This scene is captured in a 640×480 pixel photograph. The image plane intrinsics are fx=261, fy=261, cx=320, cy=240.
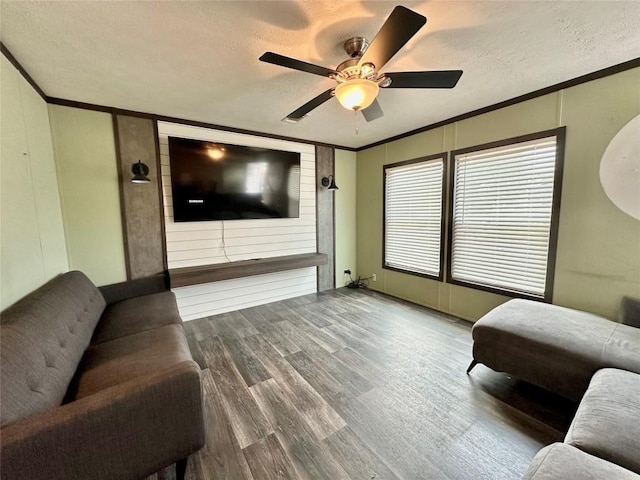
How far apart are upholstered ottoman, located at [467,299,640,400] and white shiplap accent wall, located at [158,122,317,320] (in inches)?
105

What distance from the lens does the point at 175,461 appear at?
1260 mm

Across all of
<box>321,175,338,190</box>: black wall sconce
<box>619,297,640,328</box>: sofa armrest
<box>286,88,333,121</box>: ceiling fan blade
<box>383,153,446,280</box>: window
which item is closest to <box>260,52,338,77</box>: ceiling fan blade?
<box>286,88,333,121</box>: ceiling fan blade

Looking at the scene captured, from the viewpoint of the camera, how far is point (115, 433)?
3.58 ft

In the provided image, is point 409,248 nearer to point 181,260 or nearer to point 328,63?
point 328,63

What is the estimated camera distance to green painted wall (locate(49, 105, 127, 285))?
2.59 m

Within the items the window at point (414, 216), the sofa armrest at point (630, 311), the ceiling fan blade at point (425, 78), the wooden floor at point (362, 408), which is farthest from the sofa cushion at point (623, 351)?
the ceiling fan blade at point (425, 78)

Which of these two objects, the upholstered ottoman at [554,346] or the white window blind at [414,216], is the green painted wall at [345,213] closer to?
the white window blind at [414,216]

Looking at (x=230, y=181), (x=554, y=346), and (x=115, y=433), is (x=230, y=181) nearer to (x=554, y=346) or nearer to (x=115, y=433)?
(x=115, y=433)

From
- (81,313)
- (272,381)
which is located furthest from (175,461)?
(81,313)

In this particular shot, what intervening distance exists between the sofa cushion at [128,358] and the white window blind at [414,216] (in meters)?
3.09

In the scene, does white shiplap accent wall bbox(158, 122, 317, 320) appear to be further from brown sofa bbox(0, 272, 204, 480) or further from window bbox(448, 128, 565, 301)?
window bbox(448, 128, 565, 301)

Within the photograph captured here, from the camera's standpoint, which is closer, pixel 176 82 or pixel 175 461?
pixel 175 461

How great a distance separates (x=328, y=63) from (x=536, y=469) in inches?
98.2

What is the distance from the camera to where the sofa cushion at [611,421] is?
1002mm
